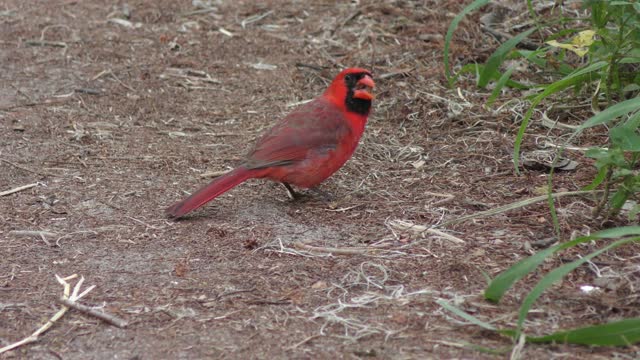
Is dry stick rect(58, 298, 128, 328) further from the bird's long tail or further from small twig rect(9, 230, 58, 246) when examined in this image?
the bird's long tail

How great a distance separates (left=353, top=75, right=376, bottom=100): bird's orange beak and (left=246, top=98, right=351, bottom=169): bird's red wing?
16 cm

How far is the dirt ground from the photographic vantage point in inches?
141

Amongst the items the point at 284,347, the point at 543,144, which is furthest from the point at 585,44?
the point at 284,347

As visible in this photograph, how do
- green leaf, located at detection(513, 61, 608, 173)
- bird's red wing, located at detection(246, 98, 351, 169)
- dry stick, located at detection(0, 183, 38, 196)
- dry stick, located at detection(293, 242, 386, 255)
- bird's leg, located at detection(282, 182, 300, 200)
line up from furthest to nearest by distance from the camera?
bird's leg, located at detection(282, 182, 300, 200) < dry stick, located at detection(0, 183, 38, 196) < bird's red wing, located at detection(246, 98, 351, 169) < green leaf, located at detection(513, 61, 608, 173) < dry stick, located at detection(293, 242, 386, 255)

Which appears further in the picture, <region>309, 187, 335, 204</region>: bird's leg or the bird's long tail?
<region>309, 187, 335, 204</region>: bird's leg

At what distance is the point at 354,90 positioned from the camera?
522cm

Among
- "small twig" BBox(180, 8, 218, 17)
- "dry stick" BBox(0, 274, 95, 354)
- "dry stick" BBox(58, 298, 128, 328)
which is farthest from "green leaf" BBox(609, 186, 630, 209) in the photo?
"small twig" BBox(180, 8, 218, 17)

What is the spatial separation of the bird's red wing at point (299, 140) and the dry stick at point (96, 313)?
4.42 ft

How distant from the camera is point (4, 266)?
13.8ft

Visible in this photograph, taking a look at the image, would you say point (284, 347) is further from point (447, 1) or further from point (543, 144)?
point (447, 1)

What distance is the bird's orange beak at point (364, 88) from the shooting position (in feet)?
17.1

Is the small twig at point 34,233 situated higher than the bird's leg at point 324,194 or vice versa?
the bird's leg at point 324,194

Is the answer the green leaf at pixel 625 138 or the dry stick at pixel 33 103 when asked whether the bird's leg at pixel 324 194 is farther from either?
the dry stick at pixel 33 103

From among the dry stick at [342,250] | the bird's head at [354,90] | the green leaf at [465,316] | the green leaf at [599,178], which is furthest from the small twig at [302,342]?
the bird's head at [354,90]
